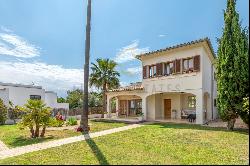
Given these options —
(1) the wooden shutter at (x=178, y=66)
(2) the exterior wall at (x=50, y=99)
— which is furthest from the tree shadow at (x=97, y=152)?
(2) the exterior wall at (x=50, y=99)

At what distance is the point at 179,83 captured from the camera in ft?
72.0

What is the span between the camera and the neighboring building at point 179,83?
2086 cm

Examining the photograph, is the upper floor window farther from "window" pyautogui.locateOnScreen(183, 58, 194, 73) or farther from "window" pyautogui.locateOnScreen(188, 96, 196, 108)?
"window" pyautogui.locateOnScreen(188, 96, 196, 108)

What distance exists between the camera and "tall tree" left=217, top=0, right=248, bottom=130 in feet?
51.9

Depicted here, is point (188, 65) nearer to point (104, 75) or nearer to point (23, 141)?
point (104, 75)

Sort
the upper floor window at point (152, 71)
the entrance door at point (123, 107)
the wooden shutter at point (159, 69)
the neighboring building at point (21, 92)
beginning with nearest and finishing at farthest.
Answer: the wooden shutter at point (159, 69), the upper floor window at point (152, 71), the entrance door at point (123, 107), the neighboring building at point (21, 92)

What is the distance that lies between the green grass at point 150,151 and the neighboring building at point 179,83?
25.7ft

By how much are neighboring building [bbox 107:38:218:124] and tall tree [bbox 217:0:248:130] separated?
372 centimetres

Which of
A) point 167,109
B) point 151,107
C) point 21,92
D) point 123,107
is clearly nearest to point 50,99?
point 21,92

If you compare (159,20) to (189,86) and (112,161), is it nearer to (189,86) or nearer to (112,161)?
(189,86)

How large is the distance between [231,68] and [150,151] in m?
8.88

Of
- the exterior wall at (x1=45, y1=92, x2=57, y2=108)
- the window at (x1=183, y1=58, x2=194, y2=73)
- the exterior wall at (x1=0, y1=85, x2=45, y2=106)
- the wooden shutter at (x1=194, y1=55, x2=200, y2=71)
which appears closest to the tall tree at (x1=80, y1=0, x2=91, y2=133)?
the window at (x1=183, y1=58, x2=194, y2=73)

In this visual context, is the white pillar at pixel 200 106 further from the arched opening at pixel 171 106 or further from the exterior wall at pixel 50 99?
the exterior wall at pixel 50 99

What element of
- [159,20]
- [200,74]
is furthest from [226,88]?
[159,20]
